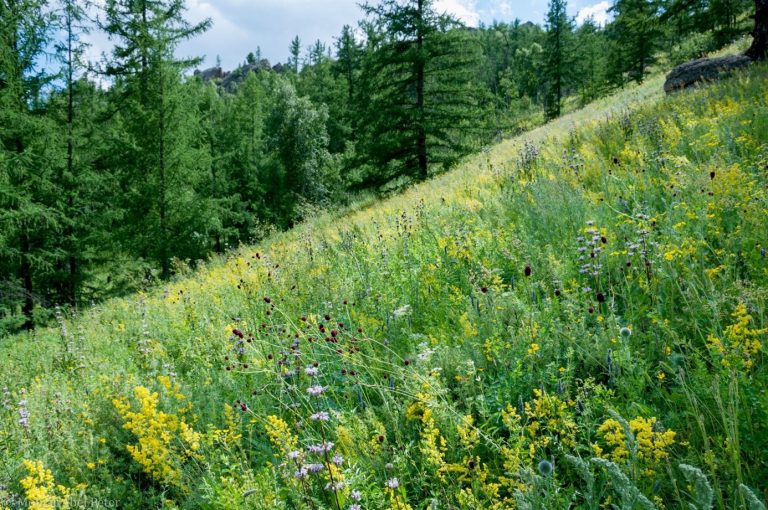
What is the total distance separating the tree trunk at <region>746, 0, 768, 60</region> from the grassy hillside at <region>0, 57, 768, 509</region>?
7179mm

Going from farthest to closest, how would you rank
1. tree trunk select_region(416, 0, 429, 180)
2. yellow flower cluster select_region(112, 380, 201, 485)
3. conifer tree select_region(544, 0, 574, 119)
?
conifer tree select_region(544, 0, 574, 119), tree trunk select_region(416, 0, 429, 180), yellow flower cluster select_region(112, 380, 201, 485)

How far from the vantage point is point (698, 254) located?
305cm

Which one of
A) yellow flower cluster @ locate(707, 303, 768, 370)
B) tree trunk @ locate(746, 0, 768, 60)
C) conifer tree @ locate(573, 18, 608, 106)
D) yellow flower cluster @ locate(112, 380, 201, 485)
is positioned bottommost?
yellow flower cluster @ locate(112, 380, 201, 485)

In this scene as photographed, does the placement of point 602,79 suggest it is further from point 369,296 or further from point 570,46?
point 369,296

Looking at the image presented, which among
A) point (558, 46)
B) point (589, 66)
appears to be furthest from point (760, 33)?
point (589, 66)

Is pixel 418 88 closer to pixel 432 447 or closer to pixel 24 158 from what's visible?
pixel 24 158

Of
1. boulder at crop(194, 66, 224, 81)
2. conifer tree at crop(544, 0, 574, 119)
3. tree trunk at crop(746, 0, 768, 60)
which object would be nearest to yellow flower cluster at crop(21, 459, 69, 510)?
tree trunk at crop(746, 0, 768, 60)

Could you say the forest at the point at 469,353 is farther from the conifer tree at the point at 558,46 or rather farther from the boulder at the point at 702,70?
the conifer tree at the point at 558,46

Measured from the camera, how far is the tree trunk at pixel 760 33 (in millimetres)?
10793

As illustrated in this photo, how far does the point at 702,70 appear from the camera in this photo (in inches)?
465

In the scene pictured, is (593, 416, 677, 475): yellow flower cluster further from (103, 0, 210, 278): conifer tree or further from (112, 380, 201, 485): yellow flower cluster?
(103, 0, 210, 278): conifer tree

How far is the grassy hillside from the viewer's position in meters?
1.85

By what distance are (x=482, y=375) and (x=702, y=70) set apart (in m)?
13.5

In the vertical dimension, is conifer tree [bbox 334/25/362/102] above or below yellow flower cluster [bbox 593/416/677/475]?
above
